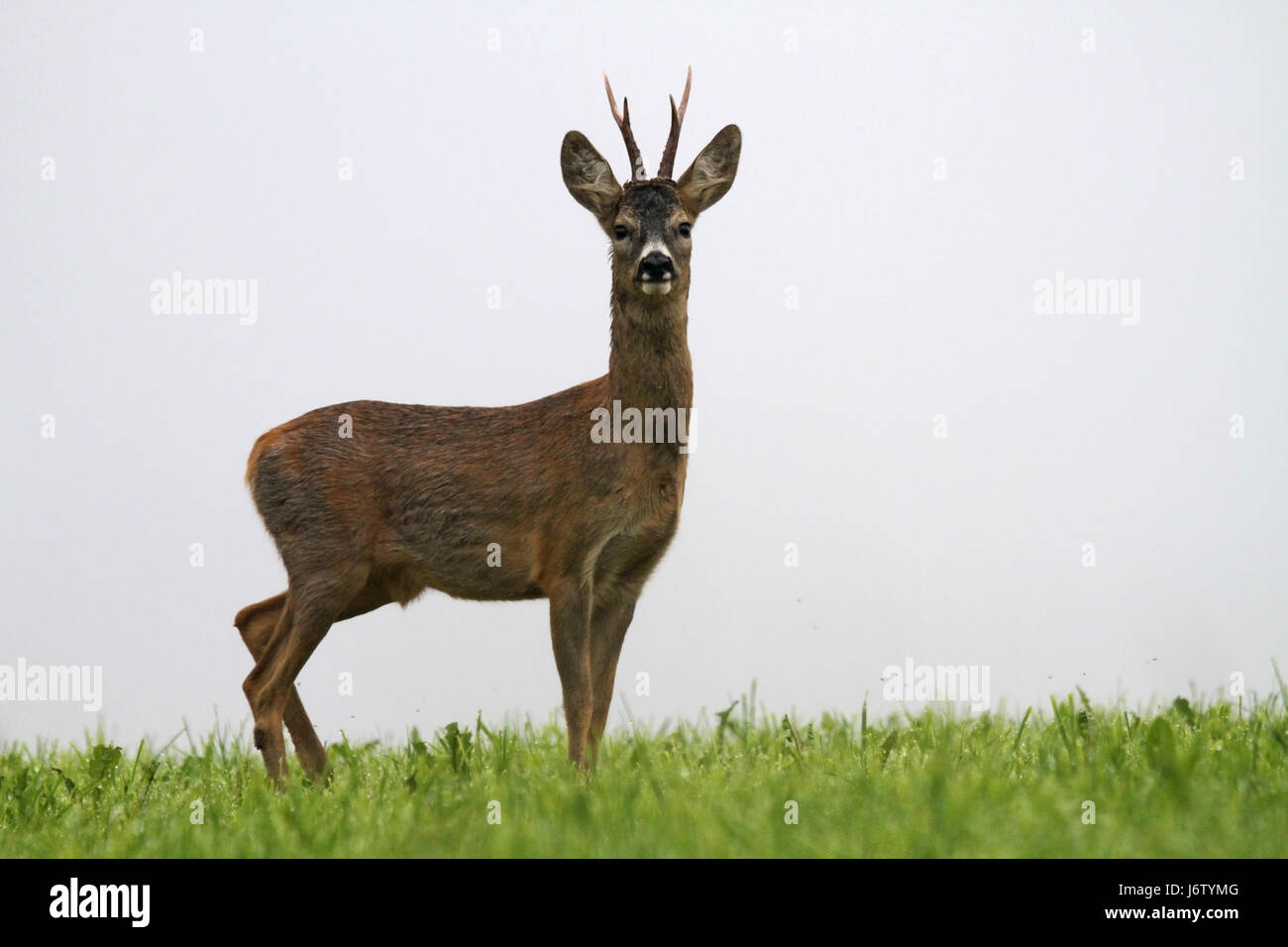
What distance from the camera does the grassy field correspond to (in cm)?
545

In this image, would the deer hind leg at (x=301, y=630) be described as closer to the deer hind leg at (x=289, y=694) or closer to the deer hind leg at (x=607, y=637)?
the deer hind leg at (x=289, y=694)

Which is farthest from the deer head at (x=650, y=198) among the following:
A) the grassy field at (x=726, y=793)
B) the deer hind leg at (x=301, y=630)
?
the grassy field at (x=726, y=793)

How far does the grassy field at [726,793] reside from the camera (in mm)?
5449

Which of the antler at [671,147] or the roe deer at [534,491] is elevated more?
the antler at [671,147]

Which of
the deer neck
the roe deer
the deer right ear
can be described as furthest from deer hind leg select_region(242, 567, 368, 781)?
the deer right ear

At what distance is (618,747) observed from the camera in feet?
26.3

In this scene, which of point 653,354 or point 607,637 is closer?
point 653,354

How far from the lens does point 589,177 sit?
7.96 m

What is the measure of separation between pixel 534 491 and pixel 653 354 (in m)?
0.93

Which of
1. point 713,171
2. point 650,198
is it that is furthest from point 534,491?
point 713,171

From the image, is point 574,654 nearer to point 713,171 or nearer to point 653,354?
point 653,354
